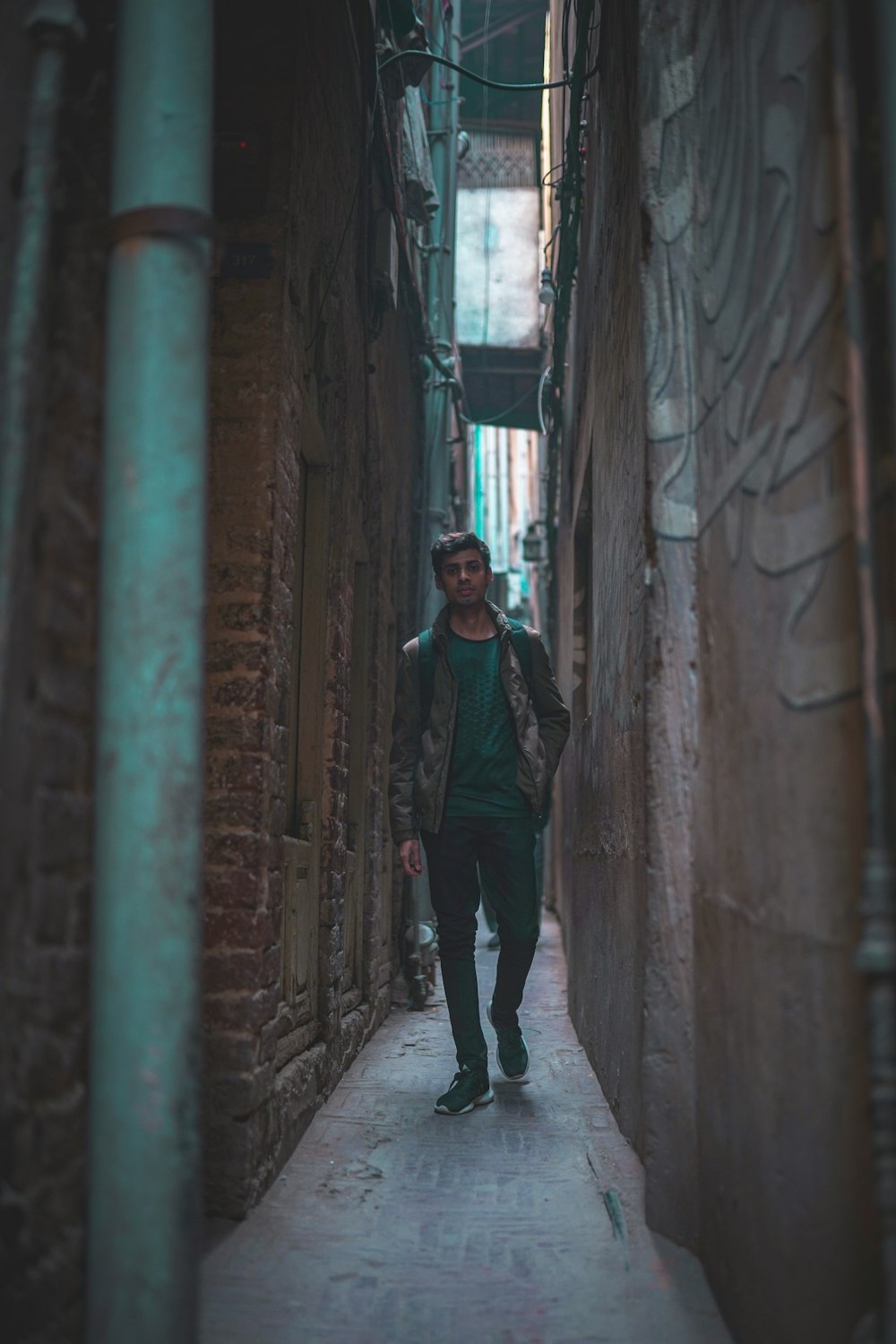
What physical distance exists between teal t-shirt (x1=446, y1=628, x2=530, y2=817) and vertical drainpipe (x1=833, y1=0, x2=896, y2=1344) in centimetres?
269

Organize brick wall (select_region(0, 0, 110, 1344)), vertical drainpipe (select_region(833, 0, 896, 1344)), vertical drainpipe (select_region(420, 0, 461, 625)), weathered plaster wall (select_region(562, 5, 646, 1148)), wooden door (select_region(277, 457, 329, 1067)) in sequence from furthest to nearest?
vertical drainpipe (select_region(420, 0, 461, 625)), wooden door (select_region(277, 457, 329, 1067)), weathered plaster wall (select_region(562, 5, 646, 1148)), brick wall (select_region(0, 0, 110, 1344)), vertical drainpipe (select_region(833, 0, 896, 1344))

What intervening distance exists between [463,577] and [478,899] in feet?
3.96

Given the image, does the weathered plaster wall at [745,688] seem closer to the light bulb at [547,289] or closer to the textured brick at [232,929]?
the textured brick at [232,929]

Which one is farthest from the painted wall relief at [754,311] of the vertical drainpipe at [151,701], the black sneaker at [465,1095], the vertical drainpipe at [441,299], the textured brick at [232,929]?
the vertical drainpipe at [441,299]

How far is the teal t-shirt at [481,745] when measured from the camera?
165 inches

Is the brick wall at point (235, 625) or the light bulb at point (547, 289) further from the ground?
the light bulb at point (547, 289)

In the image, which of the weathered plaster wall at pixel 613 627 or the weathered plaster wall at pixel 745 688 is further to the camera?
the weathered plaster wall at pixel 613 627

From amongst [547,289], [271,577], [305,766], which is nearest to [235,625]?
[271,577]

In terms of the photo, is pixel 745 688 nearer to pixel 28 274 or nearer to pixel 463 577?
pixel 28 274

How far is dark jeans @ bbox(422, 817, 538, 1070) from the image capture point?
13.5 ft

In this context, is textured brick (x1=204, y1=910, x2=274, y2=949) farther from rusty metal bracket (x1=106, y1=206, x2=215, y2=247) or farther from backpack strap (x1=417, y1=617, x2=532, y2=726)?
rusty metal bracket (x1=106, y1=206, x2=215, y2=247)

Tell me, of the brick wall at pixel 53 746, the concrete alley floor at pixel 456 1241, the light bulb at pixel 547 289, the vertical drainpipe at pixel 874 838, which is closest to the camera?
the vertical drainpipe at pixel 874 838

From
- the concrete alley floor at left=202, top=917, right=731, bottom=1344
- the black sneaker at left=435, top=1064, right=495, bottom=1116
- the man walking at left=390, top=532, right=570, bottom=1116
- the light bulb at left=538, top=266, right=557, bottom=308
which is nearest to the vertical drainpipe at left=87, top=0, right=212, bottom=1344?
the concrete alley floor at left=202, top=917, right=731, bottom=1344

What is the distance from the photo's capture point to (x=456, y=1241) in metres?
2.67
